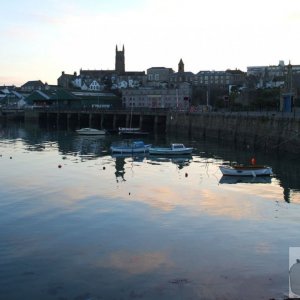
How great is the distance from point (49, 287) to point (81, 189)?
17273mm

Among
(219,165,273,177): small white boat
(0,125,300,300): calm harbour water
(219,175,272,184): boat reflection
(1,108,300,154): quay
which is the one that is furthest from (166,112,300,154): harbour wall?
(219,175,272,184): boat reflection

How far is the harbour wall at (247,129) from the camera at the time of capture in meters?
53.1

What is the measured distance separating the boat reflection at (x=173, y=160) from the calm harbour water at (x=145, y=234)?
251 inches

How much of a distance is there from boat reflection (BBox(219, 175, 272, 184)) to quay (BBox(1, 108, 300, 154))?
13270 millimetres

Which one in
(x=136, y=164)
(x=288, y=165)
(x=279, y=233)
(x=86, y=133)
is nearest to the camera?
(x=279, y=233)

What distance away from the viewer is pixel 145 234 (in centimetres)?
2250

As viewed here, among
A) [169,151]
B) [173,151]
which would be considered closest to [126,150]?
[169,151]

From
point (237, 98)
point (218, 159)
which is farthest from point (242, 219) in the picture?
point (237, 98)

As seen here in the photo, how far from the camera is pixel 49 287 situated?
16.3 meters

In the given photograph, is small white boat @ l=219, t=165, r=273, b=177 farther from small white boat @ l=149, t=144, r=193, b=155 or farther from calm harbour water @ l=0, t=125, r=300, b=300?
small white boat @ l=149, t=144, r=193, b=155

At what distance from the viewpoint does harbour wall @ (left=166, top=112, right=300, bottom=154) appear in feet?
174

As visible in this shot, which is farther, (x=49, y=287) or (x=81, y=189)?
(x=81, y=189)

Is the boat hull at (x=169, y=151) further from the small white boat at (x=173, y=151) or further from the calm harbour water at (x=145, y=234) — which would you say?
the calm harbour water at (x=145, y=234)

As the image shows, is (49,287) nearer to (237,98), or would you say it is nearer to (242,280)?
(242,280)
